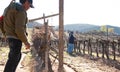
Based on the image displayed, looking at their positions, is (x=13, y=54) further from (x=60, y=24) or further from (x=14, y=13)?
(x=60, y=24)

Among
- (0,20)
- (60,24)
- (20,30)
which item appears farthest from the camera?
(60,24)

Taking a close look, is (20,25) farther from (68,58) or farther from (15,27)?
(68,58)

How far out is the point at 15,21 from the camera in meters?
4.93

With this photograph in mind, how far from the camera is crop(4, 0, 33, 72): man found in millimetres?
4918

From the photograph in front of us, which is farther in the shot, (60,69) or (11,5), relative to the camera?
(60,69)

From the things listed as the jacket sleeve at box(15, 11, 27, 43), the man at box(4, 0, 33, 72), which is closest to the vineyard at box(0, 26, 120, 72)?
the man at box(4, 0, 33, 72)

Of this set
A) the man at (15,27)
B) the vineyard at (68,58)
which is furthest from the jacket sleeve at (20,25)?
the vineyard at (68,58)

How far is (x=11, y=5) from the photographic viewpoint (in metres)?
5.04

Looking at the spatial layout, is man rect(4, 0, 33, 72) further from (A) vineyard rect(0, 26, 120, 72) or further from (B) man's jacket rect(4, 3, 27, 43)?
(A) vineyard rect(0, 26, 120, 72)

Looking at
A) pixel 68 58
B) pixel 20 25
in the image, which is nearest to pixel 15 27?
pixel 20 25

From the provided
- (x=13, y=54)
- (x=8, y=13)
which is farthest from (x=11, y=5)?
(x=13, y=54)

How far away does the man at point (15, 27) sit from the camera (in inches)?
194

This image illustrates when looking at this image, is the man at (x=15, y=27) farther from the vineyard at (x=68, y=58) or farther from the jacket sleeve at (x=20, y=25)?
the vineyard at (x=68, y=58)

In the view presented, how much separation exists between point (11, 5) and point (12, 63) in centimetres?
99
